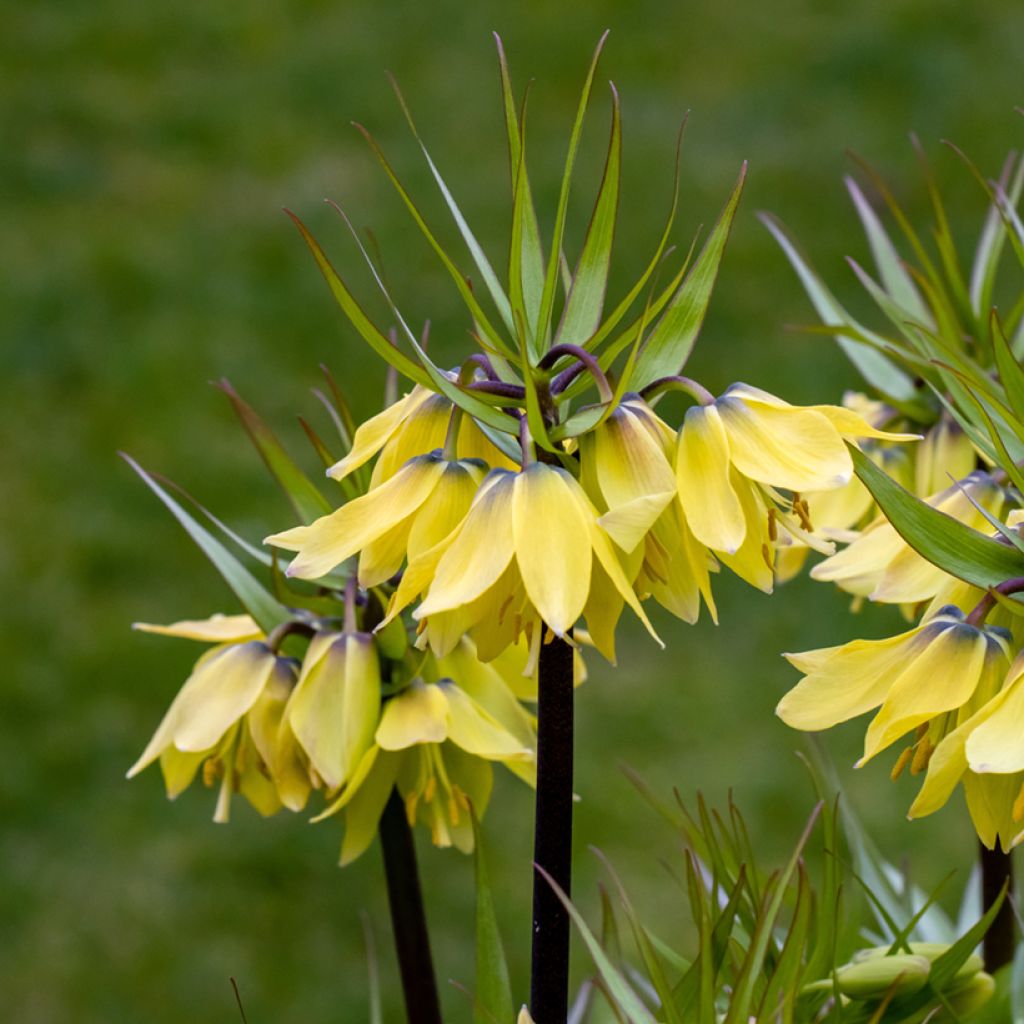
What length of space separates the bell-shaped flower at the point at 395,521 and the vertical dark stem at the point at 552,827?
0.06m

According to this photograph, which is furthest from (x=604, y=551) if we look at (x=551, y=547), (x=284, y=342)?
(x=284, y=342)

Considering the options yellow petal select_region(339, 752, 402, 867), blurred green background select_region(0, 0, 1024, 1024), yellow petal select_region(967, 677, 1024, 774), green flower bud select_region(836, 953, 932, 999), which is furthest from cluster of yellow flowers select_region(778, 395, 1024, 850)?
blurred green background select_region(0, 0, 1024, 1024)

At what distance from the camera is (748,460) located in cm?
60

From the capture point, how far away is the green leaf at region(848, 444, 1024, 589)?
583 millimetres

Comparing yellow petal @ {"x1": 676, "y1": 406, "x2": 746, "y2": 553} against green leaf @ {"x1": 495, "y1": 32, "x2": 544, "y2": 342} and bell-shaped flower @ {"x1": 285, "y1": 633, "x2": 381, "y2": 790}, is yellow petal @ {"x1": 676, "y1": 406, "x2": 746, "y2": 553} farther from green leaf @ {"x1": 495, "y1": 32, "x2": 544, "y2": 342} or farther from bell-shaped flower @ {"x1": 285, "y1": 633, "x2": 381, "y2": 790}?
bell-shaped flower @ {"x1": 285, "y1": 633, "x2": 381, "y2": 790}

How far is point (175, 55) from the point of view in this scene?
3.73m

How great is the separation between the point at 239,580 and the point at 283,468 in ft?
0.19

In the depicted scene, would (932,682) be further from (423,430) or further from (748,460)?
(423,430)

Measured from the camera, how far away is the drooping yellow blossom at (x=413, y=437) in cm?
64

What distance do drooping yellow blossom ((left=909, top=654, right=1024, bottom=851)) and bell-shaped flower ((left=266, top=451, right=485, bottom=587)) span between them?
0.19m

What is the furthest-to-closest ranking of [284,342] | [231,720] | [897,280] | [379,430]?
[284,342] → [897,280] → [231,720] → [379,430]

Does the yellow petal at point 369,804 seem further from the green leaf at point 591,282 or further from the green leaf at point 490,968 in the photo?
the green leaf at point 591,282

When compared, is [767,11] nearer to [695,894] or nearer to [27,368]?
[27,368]

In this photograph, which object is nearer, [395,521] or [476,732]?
[395,521]
